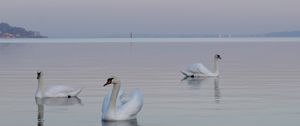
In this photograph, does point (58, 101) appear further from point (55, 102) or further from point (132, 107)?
point (132, 107)

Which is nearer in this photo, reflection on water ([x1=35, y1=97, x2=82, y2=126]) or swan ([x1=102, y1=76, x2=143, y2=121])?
swan ([x1=102, y1=76, x2=143, y2=121])

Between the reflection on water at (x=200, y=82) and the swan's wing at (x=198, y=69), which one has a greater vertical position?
the swan's wing at (x=198, y=69)

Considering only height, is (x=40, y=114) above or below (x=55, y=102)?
below

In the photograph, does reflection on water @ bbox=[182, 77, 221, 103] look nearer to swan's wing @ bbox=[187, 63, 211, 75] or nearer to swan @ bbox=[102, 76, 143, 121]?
swan's wing @ bbox=[187, 63, 211, 75]

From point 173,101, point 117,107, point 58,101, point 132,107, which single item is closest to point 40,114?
point 117,107

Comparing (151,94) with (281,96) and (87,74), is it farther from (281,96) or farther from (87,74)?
(87,74)

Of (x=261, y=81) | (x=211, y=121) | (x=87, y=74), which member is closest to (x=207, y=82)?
(x=261, y=81)

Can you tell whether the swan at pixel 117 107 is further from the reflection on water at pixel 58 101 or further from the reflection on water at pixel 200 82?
the reflection on water at pixel 200 82

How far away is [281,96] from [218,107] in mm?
2733

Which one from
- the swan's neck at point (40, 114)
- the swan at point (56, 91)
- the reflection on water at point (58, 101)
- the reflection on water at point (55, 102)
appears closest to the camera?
the swan's neck at point (40, 114)

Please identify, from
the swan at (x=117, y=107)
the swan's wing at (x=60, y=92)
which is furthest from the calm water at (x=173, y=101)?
the swan's wing at (x=60, y=92)

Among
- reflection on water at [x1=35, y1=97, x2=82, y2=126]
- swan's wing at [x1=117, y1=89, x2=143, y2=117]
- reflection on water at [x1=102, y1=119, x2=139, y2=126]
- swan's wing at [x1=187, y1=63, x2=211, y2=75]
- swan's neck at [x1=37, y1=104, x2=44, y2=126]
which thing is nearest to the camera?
reflection on water at [x1=102, y1=119, x2=139, y2=126]

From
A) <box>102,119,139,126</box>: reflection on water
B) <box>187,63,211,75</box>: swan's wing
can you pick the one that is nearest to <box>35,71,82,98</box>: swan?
<box>102,119,139,126</box>: reflection on water

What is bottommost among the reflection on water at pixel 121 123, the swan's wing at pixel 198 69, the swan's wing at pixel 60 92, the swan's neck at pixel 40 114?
the reflection on water at pixel 121 123
